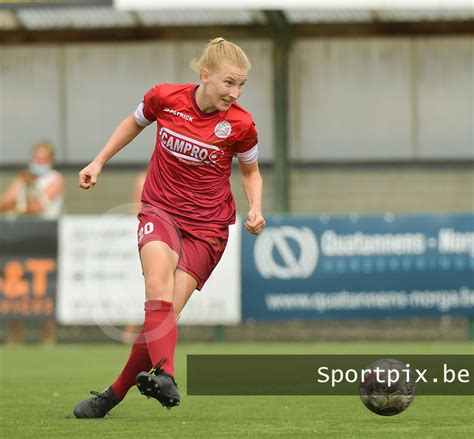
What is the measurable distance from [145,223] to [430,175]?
39.8 ft

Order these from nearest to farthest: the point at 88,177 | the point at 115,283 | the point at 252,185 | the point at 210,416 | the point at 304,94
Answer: the point at 88,177
the point at 252,185
the point at 210,416
the point at 115,283
the point at 304,94

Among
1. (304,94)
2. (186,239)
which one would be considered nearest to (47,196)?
(304,94)

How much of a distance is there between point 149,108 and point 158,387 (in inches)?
60.8

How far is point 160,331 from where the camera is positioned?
6.29m

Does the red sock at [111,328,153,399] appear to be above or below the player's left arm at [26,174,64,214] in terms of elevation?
below

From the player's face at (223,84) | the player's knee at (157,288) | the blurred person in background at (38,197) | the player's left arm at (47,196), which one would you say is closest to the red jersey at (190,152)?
the player's face at (223,84)

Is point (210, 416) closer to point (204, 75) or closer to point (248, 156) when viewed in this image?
point (248, 156)

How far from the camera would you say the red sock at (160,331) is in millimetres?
6246

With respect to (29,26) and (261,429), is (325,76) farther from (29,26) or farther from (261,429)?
(261,429)

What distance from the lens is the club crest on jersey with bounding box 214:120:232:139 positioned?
21.4 ft

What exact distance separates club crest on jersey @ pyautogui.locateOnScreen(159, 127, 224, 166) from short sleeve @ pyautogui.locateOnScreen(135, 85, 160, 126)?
0.50ft

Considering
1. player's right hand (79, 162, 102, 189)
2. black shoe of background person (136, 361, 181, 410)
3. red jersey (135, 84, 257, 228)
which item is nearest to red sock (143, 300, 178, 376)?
black shoe of background person (136, 361, 181, 410)

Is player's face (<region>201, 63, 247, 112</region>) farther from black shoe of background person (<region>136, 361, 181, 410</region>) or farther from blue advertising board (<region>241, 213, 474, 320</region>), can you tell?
blue advertising board (<region>241, 213, 474, 320</region>)

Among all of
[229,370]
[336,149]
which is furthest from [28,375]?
[336,149]
